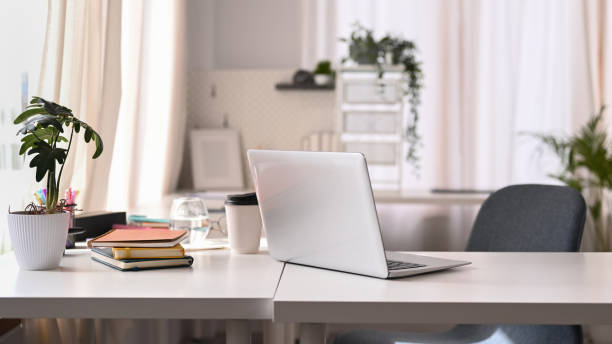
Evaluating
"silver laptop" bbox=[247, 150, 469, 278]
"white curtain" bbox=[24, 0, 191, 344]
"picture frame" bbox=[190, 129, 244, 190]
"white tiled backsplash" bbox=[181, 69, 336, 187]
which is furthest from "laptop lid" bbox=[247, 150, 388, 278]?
"white tiled backsplash" bbox=[181, 69, 336, 187]

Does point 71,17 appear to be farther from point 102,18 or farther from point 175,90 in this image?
point 175,90

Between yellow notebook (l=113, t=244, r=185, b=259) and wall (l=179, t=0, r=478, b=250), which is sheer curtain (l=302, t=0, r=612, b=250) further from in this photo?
yellow notebook (l=113, t=244, r=185, b=259)

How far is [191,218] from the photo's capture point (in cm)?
172

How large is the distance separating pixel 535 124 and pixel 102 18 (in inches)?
110

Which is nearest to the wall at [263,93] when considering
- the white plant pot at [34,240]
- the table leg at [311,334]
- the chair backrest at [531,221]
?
the chair backrest at [531,221]

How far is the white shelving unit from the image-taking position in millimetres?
3584

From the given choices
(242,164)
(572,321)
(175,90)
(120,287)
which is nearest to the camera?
(572,321)

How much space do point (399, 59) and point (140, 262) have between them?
2657 millimetres

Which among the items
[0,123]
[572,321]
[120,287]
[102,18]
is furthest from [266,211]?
[102,18]

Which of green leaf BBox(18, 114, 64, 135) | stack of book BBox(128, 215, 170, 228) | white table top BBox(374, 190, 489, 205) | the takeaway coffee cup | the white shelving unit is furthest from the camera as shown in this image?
the white shelving unit

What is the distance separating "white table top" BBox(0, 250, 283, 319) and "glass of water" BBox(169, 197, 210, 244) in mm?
332

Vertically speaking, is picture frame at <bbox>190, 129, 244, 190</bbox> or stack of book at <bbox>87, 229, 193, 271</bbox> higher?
picture frame at <bbox>190, 129, 244, 190</bbox>

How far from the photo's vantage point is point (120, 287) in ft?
3.93

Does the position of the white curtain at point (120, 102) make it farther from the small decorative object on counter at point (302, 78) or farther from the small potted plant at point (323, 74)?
the small potted plant at point (323, 74)
